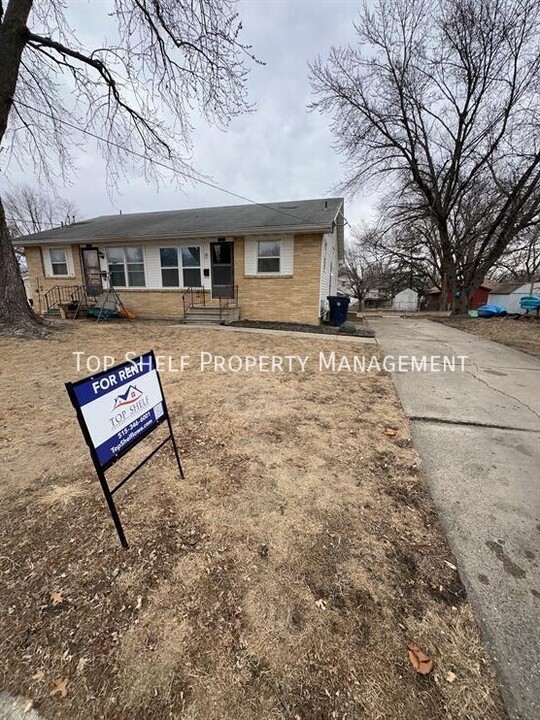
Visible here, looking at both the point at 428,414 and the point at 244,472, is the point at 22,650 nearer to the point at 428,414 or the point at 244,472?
the point at 244,472

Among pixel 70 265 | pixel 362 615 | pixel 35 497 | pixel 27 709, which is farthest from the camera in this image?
pixel 70 265

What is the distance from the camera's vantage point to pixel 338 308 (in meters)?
11.4

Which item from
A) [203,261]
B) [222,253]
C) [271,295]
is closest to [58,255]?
[203,261]

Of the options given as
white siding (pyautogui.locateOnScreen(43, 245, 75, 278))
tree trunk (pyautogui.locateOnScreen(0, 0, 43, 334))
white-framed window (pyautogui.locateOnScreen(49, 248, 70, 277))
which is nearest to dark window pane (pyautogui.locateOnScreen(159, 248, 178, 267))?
white siding (pyautogui.locateOnScreen(43, 245, 75, 278))

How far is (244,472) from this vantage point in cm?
268

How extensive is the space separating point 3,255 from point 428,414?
32.2 feet

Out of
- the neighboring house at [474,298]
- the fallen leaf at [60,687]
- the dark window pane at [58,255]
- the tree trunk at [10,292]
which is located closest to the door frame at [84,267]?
the dark window pane at [58,255]

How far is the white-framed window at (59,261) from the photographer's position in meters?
13.2

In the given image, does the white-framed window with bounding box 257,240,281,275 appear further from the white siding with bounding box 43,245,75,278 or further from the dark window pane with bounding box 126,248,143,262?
the white siding with bounding box 43,245,75,278

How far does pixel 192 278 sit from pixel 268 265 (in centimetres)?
300

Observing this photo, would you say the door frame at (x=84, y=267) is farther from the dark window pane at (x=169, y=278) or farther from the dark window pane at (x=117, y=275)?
the dark window pane at (x=169, y=278)

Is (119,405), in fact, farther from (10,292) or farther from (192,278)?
(192,278)

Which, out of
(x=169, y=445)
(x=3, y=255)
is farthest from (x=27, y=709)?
(x=3, y=255)

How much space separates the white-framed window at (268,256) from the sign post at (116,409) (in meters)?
9.10
